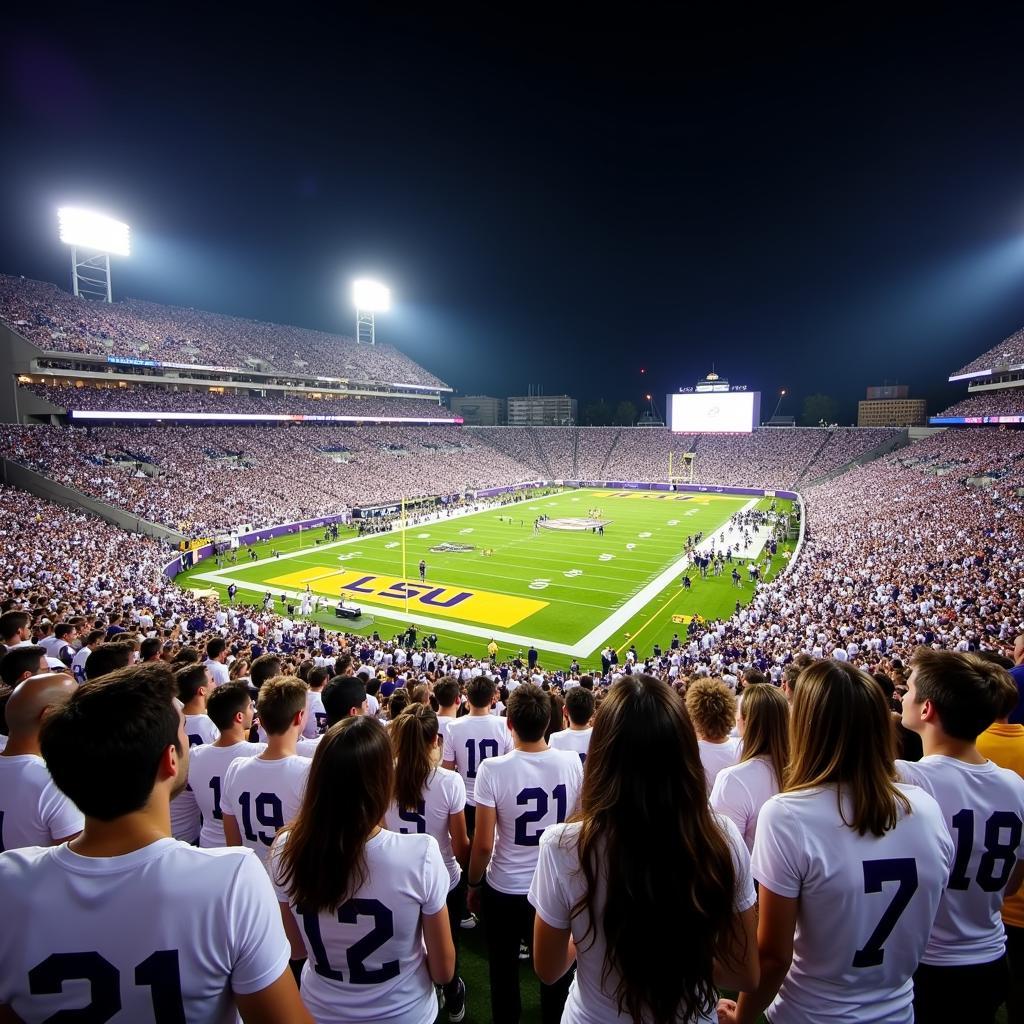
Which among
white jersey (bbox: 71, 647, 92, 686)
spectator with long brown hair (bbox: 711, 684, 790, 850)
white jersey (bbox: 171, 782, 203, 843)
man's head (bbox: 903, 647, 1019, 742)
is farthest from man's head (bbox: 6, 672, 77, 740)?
white jersey (bbox: 71, 647, 92, 686)

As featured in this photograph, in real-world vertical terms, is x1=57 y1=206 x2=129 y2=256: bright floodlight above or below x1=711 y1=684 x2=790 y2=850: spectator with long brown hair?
above

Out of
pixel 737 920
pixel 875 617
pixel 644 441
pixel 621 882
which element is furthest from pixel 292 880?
pixel 644 441

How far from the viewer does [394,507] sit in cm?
4781

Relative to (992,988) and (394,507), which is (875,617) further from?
(394,507)

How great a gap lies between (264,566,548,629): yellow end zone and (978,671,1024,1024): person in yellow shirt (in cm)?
1941

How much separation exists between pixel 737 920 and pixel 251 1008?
5.02 feet

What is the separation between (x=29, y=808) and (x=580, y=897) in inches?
116

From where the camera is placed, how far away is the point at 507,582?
2847cm

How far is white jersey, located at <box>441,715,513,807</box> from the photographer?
16.4 feet

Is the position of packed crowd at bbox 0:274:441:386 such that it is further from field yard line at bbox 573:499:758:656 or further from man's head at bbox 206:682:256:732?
man's head at bbox 206:682:256:732

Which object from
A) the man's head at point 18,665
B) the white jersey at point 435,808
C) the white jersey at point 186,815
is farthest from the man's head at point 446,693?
the man's head at point 18,665

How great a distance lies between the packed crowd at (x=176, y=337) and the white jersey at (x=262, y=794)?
4981 centimetres

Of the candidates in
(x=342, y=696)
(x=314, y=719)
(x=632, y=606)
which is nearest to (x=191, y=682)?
(x=342, y=696)

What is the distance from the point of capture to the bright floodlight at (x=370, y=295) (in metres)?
80.9
